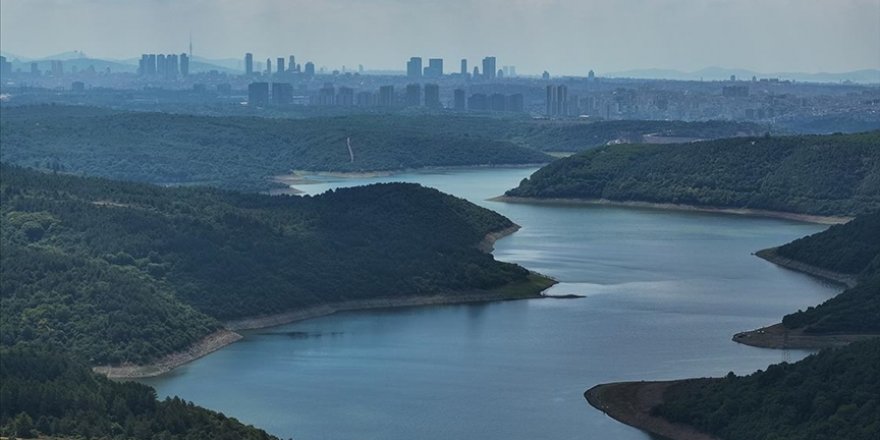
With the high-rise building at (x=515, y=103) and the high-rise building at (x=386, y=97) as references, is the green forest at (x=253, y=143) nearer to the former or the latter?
the high-rise building at (x=515, y=103)

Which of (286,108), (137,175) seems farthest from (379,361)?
(286,108)

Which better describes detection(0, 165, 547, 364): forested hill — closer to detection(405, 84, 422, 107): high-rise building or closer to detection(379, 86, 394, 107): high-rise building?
detection(379, 86, 394, 107): high-rise building

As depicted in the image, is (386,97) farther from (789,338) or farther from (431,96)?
(789,338)

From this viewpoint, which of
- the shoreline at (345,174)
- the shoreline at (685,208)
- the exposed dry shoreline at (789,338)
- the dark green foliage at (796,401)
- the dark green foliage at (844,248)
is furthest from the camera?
the shoreline at (345,174)

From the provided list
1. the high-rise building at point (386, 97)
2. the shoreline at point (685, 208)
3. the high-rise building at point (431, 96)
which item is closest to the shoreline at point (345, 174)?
the shoreline at point (685, 208)

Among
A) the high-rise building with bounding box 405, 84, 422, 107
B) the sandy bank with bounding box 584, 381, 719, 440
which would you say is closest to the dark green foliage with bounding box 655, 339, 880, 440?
the sandy bank with bounding box 584, 381, 719, 440
